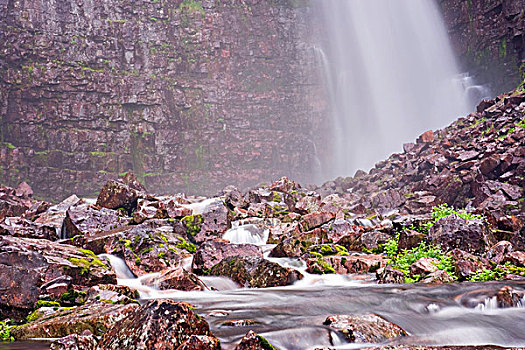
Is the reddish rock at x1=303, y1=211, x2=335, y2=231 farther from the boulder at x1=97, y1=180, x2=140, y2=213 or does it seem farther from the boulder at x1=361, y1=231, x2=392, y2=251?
the boulder at x1=97, y1=180, x2=140, y2=213

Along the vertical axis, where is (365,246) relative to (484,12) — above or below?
below

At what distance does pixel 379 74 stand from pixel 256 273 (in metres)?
49.5

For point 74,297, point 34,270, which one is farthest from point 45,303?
point 34,270

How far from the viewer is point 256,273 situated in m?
8.38

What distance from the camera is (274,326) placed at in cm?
509

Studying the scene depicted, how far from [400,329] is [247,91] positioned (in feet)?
157

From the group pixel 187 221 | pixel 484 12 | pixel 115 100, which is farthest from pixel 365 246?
pixel 115 100

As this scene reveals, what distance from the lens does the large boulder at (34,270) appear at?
18.4 ft

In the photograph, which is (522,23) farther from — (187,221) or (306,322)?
(306,322)

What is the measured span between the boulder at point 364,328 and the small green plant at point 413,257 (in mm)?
2908

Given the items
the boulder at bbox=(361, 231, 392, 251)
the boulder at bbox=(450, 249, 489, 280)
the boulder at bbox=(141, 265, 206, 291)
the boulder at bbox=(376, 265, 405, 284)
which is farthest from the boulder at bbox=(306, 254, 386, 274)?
the boulder at bbox=(141, 265, 206, 291)

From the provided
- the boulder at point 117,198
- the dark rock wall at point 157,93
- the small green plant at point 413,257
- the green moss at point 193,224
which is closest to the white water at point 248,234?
the green moss at point 193,224

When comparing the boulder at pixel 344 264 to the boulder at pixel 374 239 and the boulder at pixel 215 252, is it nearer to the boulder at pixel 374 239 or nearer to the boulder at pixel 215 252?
the boulder at pixel 374 239

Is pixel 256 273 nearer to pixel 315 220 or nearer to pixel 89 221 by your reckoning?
pixel 315 220
